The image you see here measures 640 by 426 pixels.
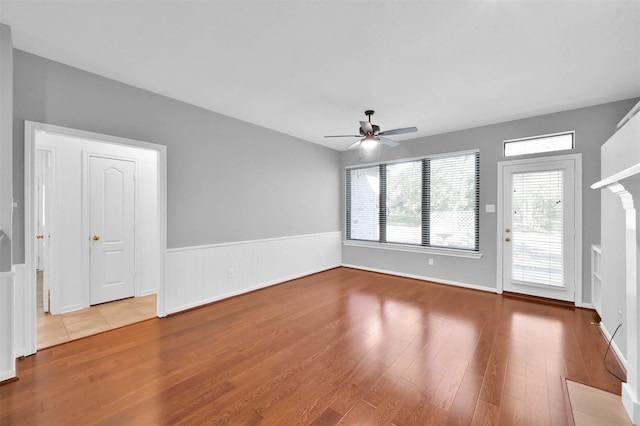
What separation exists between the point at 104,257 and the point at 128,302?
0.75m

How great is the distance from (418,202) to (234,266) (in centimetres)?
365

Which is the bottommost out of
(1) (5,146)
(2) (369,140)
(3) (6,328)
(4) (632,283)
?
(3) (6,328)

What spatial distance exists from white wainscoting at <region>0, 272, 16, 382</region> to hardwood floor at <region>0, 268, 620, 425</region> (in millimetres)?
114

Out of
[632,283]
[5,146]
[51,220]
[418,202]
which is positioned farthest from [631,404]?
[51,220]

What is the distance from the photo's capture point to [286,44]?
2.36 metres

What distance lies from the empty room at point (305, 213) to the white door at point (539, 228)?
0.03 m

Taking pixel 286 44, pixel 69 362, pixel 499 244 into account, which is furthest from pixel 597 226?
pixel 69 362

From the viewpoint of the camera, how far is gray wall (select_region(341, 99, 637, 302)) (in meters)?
3.68

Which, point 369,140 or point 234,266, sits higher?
point 369,140

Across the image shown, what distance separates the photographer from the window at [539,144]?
3932 mm

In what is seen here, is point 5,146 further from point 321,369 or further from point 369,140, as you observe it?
point 369,140

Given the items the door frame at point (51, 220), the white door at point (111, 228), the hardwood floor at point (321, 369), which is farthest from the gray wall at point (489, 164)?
the door frame at point (51, 220)

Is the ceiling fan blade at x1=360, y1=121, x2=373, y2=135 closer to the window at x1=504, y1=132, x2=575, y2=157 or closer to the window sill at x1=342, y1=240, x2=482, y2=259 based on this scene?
the window at x1=504, y1=132, x2=575, y2=157

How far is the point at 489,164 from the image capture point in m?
4.48
